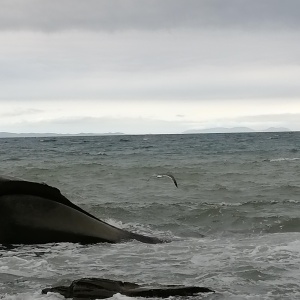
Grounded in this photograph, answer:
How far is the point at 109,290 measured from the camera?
5.64 metres

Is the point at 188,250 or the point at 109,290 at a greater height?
the point at 109,290

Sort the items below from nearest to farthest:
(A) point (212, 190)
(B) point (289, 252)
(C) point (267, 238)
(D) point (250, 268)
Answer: (D) point (250, 268) → (B) point (289, 252) → (C) point (267, 238) → (A) point (212, 190)

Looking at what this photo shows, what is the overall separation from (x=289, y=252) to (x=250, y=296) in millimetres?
2675

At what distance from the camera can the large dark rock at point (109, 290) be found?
552cm

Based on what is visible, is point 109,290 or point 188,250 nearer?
point 109,290

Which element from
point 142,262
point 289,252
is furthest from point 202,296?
point 289,252

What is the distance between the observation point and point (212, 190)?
64.4ft

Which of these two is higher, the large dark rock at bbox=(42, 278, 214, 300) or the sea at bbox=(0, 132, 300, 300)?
the large dark rock at bbox=(42, 278, 214, 300)

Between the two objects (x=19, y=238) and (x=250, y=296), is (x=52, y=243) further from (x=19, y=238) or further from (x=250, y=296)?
(x=250, y=296)

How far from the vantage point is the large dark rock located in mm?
5523

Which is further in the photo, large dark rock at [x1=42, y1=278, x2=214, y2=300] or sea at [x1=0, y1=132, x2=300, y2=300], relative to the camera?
sea at [x1=0, y1=132, x2=300, y2=300]

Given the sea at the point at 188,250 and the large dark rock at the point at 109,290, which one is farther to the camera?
the sea at the point at 188,250

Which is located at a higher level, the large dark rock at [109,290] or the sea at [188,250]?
the large dark rock at [109,290]

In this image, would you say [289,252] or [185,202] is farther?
[185,202]
